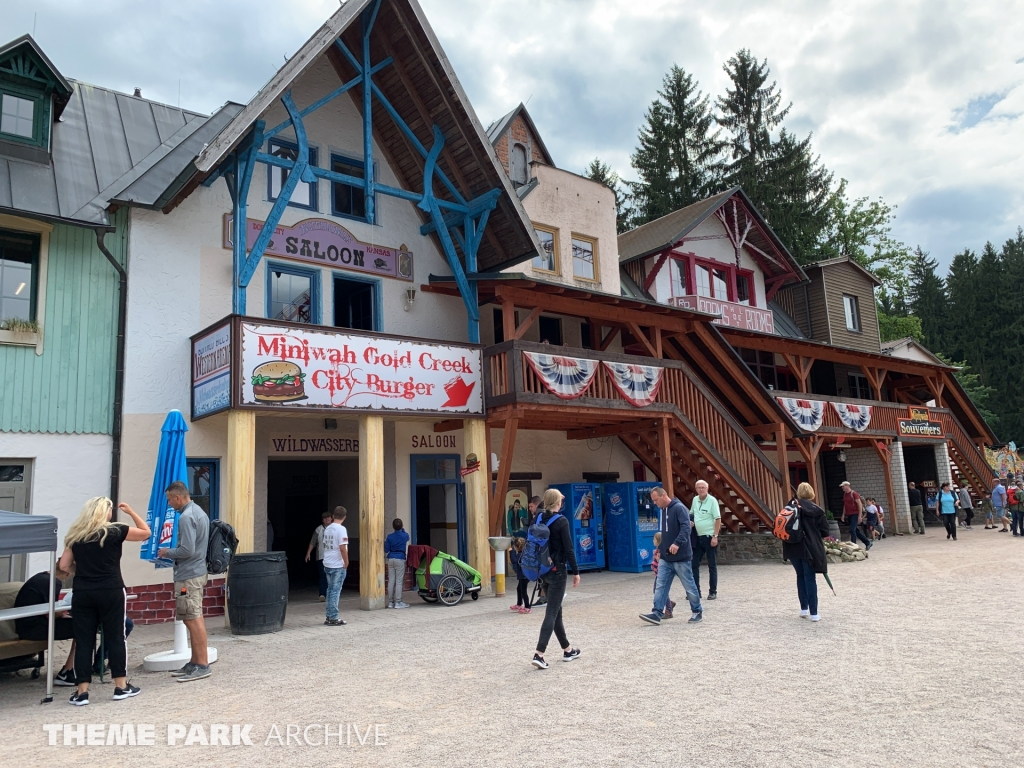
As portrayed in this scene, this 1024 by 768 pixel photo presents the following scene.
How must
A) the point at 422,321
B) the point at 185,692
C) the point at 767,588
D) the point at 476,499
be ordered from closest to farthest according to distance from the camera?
the point at 185,692 → the point at 767,588 → the point at 476,499 → the point at 422,321

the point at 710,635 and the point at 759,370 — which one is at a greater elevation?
the point at 759,370

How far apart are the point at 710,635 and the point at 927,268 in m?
64.8

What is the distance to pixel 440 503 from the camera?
1655 cm

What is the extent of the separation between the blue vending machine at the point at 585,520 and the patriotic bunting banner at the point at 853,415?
9.04 metres

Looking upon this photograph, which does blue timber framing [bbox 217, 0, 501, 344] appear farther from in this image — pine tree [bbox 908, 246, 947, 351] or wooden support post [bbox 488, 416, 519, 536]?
pine tree [bbox 908, 246, 947, 351]

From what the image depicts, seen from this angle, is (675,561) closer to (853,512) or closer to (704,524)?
(704,524)

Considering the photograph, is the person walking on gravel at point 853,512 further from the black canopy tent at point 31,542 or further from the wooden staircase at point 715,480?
the black canopy tent at point 31,542

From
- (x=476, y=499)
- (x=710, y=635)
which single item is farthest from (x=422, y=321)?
(x=710, y=635)

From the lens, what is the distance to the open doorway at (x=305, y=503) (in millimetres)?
16281

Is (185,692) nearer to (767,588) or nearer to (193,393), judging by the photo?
(193,393)

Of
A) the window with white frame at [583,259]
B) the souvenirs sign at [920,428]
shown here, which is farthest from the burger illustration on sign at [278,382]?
the souvenirs sign at [920,428]

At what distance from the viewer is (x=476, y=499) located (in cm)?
1404

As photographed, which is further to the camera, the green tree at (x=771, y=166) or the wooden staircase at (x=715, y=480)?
the green tree at (x=771, y=166)

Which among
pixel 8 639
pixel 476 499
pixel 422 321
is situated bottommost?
pixel 8 639
